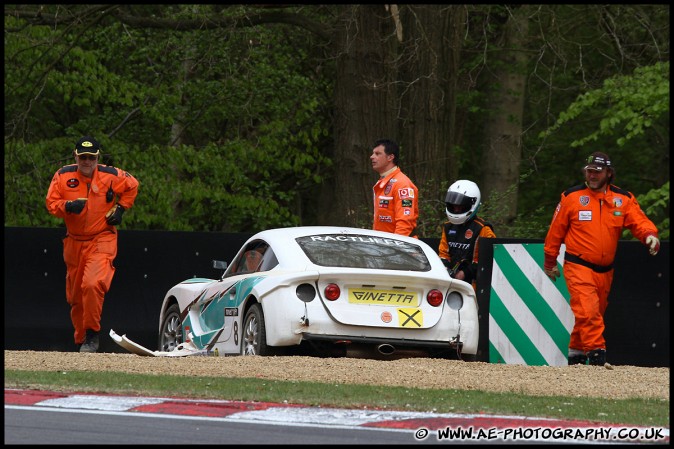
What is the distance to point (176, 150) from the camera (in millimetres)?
26828

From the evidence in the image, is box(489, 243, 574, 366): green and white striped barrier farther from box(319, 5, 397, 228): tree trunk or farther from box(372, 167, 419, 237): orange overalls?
box(319, 5, 397, 228): tree trunk

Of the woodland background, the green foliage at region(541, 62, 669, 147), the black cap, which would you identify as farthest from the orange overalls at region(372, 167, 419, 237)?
the green foliage at region(541, 62, 669, 147)

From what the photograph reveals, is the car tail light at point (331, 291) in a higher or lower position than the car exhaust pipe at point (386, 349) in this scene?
higher

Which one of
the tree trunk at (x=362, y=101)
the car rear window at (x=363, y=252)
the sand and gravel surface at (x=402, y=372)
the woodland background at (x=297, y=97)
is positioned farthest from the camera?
the woodland background at (x=297, y=97)

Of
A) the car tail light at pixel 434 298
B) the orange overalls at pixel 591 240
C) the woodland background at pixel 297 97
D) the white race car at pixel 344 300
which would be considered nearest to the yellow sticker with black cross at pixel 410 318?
the white race car at pixel 344 300

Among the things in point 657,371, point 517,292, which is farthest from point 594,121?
point 657,371

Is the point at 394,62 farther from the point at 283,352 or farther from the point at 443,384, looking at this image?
the point at 443,384

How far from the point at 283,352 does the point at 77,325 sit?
3.41 meters

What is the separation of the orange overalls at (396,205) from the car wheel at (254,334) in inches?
91.6

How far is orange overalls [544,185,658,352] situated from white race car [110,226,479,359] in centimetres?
116

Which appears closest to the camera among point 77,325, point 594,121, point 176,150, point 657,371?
point 657,371

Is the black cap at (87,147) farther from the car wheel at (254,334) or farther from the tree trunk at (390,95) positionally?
the tree trunk at (390,95)

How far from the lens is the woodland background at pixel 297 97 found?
21703 mm

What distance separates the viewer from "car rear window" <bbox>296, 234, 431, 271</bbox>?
12188 millimetres
